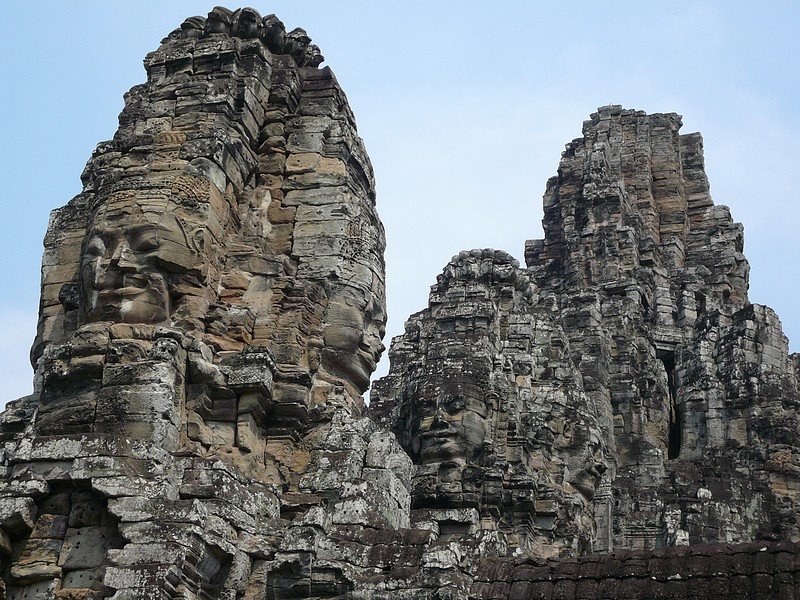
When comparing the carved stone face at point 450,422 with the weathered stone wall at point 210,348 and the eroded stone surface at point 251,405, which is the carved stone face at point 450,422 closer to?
the eroded stone surface at point 251,405

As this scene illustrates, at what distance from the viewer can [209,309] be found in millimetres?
15953

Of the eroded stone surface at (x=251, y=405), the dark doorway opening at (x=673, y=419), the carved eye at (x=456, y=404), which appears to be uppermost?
the dark doorway opening at (x=673, y=419)

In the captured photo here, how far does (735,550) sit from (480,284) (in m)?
15.2

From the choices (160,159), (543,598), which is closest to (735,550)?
(543,598)

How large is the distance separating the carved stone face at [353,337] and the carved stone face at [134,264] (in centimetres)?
174

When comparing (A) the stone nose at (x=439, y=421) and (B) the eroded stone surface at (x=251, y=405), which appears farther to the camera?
(A) the stone nose at (x=439, y=421)

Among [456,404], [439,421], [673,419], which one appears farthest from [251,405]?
[673,419]

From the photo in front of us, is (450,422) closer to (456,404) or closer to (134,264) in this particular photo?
(456,404)

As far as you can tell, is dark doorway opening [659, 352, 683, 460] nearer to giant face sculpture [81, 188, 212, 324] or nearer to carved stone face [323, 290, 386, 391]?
carved stone face [323, 290, 386, 391]

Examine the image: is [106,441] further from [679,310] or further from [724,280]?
[724,280]

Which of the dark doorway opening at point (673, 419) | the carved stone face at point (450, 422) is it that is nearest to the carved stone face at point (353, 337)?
the carved stone face at point (450, 422)

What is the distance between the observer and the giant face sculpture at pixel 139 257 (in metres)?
15.4

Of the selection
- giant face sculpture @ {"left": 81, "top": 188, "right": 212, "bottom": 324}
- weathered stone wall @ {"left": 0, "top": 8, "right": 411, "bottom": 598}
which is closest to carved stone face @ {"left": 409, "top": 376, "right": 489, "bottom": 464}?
weathered stone wall @ {"left": 0, "top": 8, "right": 411, "bottom": 598}

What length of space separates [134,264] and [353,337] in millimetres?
2636
